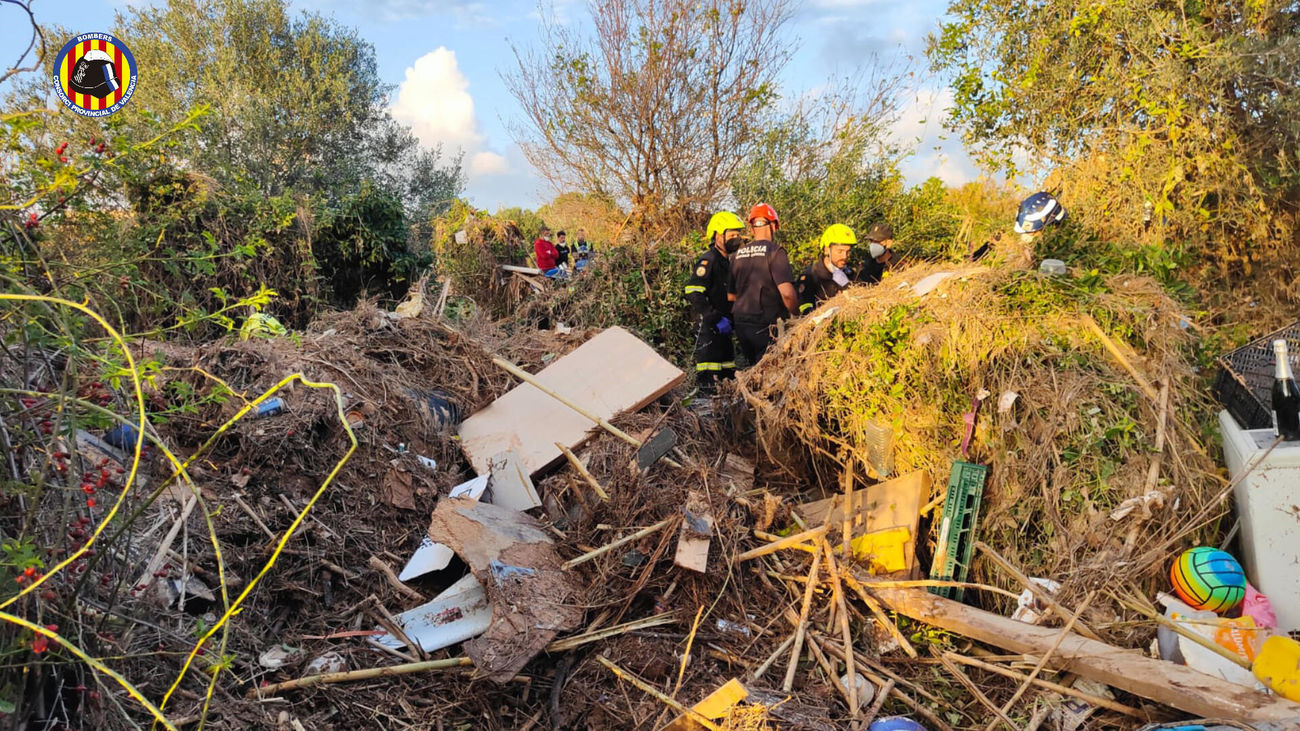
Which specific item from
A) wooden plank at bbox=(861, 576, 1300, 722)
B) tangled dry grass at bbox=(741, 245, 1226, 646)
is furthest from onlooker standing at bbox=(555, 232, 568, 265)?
wooden plank at bbox=(861, 576, 1300, 722)

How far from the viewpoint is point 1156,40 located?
7418mm

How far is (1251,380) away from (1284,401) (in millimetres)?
430

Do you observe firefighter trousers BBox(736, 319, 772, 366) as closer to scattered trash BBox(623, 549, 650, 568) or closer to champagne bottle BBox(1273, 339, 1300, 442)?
scattered trash BBox(623, 549, 650, 568)

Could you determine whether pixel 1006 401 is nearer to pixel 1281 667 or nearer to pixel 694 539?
pixel 1281 667

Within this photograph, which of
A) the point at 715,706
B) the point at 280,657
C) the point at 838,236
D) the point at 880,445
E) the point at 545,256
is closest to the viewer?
the point at 715,706

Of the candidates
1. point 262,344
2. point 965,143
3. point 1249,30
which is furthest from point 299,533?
point 1249,30

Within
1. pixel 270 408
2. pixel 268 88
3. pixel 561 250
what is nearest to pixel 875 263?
pixel 270 408

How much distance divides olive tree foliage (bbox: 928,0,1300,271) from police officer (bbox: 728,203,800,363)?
3.08 m

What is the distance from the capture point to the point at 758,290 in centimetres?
641

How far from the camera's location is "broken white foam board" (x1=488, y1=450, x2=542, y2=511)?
4789 millimetres

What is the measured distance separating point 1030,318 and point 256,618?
13.5 ft

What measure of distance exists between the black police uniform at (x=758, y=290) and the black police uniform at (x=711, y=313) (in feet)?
0.92

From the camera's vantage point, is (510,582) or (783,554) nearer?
(510,582)

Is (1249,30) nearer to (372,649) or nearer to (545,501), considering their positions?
(545,501)
